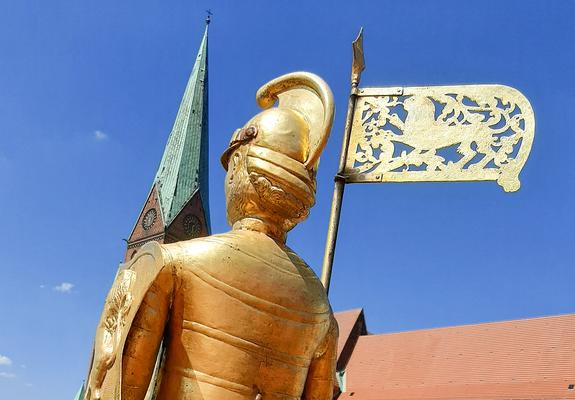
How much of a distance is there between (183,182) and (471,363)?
17.9 m

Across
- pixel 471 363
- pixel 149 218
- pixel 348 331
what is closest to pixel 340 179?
pixel 471 363

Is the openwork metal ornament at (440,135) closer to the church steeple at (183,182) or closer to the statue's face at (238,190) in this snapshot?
the statue's face at (238,190)

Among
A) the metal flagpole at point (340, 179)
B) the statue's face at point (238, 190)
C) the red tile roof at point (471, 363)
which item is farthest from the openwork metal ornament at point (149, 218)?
the statue's face at point (238, 190)

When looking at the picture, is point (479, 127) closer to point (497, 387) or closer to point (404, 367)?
point (497, 387)

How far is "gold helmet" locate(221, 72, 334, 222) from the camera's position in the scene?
2242mm

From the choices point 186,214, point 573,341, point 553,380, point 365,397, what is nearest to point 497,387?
point 553,380

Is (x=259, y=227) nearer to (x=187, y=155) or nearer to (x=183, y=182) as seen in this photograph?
(x=183, y=182)

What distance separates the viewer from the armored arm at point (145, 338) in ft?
6.24

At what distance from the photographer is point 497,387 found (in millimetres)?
19594

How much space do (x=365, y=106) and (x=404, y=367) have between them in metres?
→ 21.0

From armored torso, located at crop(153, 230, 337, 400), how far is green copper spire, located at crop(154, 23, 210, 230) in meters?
30.5

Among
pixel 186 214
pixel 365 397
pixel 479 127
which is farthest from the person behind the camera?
pixel 186 214

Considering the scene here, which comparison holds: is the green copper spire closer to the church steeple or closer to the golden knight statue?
the church steeple

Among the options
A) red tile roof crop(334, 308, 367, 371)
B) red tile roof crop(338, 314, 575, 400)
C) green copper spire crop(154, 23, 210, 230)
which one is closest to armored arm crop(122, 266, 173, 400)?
red tile roof crop(338, 314, 575, 400)
